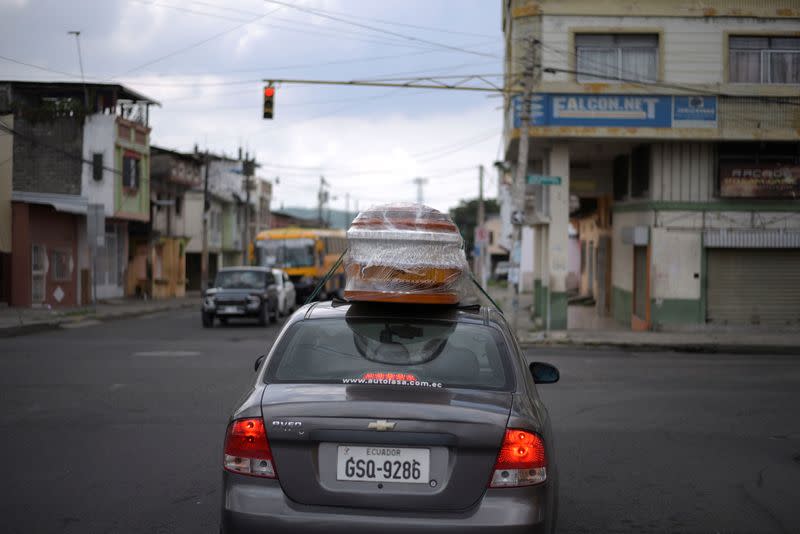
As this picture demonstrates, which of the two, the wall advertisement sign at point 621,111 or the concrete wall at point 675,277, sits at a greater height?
the wall advertisement sign at point 621,111

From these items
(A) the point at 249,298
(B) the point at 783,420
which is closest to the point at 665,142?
(A) the point at 249,298

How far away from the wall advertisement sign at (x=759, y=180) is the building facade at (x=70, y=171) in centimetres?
2134

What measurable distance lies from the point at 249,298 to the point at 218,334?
10.2 feet

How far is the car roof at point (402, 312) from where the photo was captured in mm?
5430

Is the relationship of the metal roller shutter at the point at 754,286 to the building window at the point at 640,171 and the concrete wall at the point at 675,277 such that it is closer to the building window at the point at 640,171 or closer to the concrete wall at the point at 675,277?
the concrete wall at the point at 675,277

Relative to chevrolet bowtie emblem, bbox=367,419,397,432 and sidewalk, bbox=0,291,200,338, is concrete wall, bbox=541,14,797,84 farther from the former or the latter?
chevrolet bowtie emblem, bbox=367,419,397,432

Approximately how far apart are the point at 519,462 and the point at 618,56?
22772mm

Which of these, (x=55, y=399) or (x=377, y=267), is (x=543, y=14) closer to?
(x=55, y=399)

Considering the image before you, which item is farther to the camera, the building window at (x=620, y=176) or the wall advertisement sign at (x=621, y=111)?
the building window at (x=620, y=176)

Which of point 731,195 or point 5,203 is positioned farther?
point 5,203

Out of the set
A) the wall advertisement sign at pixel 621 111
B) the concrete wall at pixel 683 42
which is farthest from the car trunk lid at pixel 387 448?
the concrete wall at pixel 683 42

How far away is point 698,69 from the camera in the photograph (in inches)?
991

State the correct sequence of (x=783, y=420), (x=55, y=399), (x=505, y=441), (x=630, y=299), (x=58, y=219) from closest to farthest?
(x=505, y=441) < (x=783, y=420) < (x=55, y=399) < (x=630, y=299) < (x=58, y=219)

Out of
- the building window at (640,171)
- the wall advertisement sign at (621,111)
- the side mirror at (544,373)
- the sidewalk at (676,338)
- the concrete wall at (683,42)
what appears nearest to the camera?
the side mirror at (544,373)
